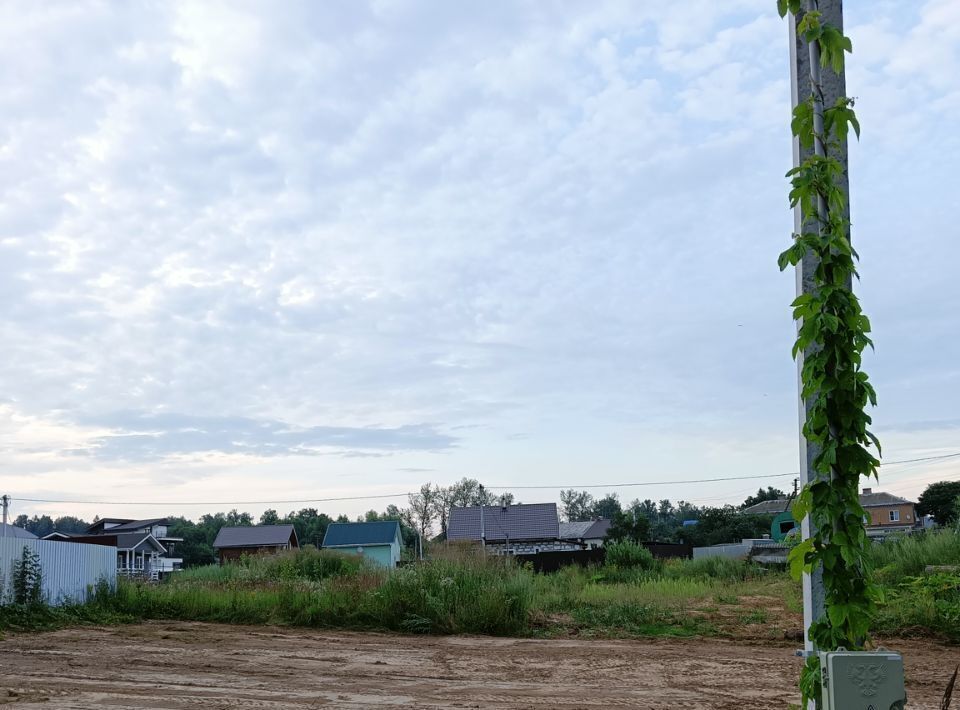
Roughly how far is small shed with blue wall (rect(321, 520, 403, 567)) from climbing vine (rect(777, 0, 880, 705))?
55642 millimetres

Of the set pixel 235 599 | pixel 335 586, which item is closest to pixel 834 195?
pixel 335 586

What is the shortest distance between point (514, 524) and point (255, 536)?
68.4 ft

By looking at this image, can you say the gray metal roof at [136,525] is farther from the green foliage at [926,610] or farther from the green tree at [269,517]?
the green foliage at [926,610]

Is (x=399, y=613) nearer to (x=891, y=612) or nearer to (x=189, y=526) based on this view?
(x=891, y=612)

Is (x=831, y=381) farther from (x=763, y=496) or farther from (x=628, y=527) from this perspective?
(x=763, y=496)

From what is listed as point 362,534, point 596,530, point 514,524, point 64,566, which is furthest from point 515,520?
point 64,566

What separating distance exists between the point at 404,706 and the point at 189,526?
273 ft

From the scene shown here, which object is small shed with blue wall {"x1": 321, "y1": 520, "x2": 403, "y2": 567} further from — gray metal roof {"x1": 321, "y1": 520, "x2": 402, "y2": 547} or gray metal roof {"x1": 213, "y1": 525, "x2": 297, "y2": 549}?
gray metal roof {"x1": 213, "y1": 525, "x2": 297, "y2": 549}

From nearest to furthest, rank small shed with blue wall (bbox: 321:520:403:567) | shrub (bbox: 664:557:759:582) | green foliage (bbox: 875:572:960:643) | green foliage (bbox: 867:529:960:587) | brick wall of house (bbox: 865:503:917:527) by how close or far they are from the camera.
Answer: green foliage (bbox: 875:572:960:643) < green foliage (bbox: 867:529:960:587) < shrub (bbox: 664:557:759:582) < small shed with blue wall (bbox: 321:520:403:567) < brick wall of house (bbox: 865:503:917:527)

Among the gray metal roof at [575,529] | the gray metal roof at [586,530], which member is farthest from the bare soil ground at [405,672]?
the gray metal roof at [575,529]

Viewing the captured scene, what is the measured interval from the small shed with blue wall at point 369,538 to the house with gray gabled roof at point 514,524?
5548 millimetres

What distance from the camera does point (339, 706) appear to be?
865cm

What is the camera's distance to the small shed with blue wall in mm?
57656

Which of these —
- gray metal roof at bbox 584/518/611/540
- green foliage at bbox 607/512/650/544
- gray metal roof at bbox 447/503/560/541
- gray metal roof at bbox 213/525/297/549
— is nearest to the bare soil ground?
green foliage at bbox 607/512/650/544
